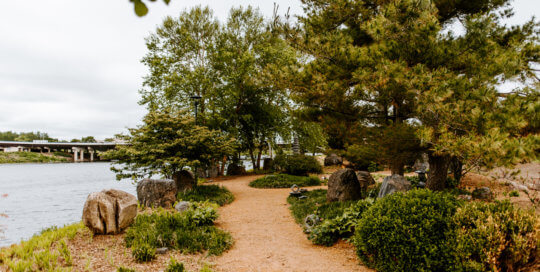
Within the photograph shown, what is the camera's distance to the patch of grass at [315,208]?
602 cm

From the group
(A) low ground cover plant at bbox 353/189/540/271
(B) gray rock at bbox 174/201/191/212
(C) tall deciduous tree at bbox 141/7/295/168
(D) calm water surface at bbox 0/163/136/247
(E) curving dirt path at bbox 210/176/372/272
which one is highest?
(C) tall deciduous tree at bbox 141/7/295/168

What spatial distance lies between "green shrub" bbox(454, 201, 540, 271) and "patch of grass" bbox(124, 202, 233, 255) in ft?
11.9

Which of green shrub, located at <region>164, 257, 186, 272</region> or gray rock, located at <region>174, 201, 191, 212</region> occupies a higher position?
gray rock, located at <region>174, 201, 191, 212</region>

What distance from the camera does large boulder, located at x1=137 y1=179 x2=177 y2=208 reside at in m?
7.24

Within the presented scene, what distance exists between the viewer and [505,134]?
322 centimetres

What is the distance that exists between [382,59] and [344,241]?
361cm

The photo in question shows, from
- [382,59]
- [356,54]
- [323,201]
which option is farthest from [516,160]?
[323,201]

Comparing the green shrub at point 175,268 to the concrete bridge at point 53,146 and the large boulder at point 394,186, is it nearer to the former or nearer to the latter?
the large boulder at point 394,186

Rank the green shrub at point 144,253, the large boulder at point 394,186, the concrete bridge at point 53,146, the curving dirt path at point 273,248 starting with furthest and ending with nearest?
1. the concrete bridge at point 53,146
2. the large boulder at point 394,186
3. the curving dirt path at point 273,248
4. the green shrub at point 144,253

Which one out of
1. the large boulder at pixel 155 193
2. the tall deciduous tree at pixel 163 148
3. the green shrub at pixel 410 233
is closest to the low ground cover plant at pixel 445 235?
the green shrub at pixel 410 233

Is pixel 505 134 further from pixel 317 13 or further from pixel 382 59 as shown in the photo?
pixel 317 13

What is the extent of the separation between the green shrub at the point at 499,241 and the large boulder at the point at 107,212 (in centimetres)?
529

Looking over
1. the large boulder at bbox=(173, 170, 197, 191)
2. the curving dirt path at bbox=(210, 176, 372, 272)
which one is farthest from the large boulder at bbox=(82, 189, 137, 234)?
the large boulder at bbox=(173, 170, 197, 191)

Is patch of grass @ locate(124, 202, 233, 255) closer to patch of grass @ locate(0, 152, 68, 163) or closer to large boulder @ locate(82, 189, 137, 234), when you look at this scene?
large boulder @ locate(82, 189, 137, 234)
